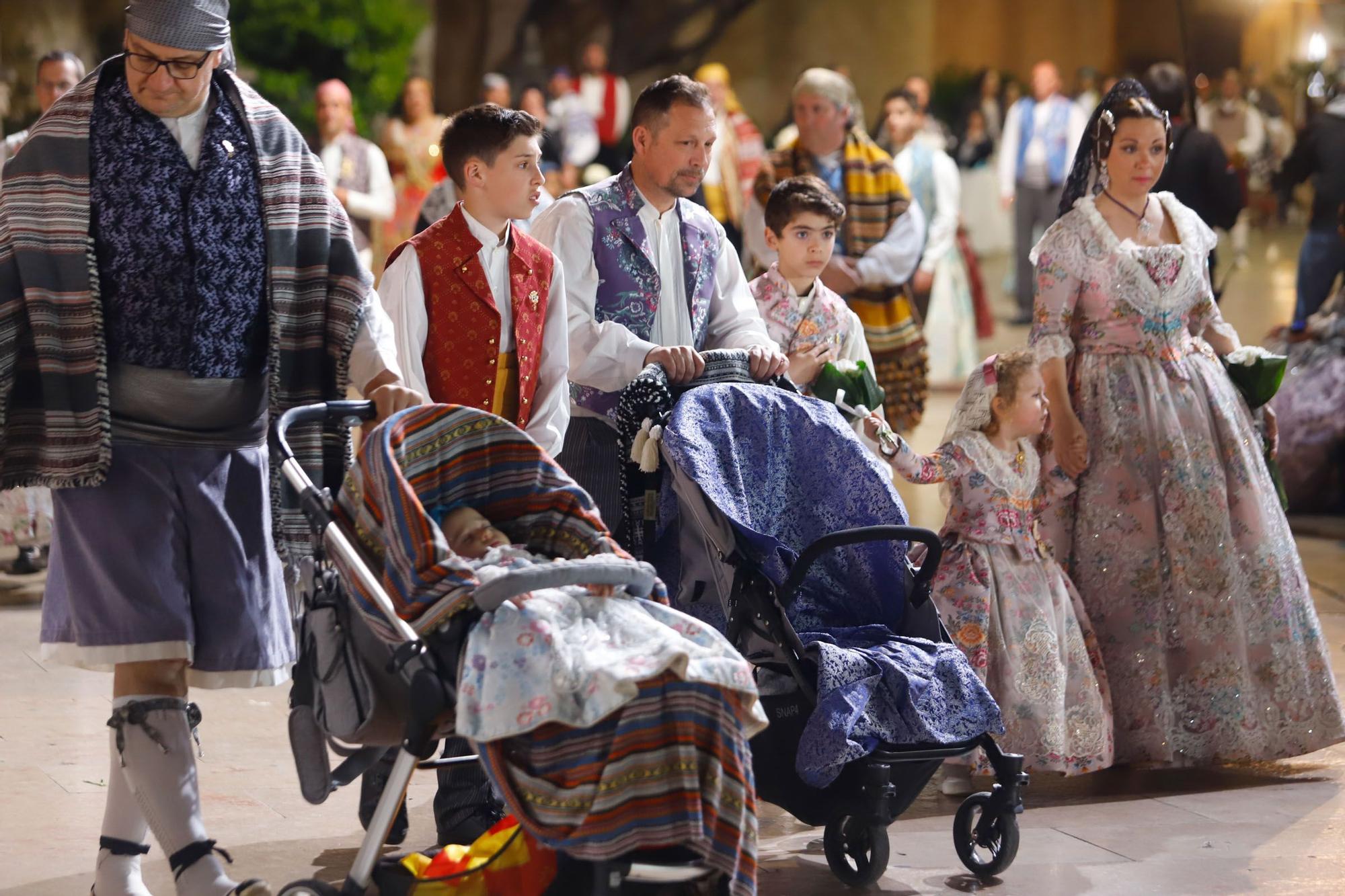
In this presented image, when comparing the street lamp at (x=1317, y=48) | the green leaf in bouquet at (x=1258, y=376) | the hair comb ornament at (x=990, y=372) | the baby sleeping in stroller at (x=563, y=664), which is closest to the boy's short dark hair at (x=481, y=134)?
the hair comb ornament at (x=990, y=372)

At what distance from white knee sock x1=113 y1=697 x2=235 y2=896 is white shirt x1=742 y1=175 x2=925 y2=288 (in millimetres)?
3730

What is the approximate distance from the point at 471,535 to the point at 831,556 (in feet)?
3.31

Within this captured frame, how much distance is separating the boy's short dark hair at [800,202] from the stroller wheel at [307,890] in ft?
8.42

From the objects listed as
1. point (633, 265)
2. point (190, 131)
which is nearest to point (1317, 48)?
point (633, 265)

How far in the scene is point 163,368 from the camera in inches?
132

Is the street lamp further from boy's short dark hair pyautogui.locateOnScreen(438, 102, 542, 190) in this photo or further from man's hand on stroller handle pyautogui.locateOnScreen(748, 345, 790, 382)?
boy's short dark hair pyautogui.locateOnScreen(438, 102, 542, 190)

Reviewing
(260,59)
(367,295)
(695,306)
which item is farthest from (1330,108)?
(260,59)

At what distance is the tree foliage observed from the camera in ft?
51.5

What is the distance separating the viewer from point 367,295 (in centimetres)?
355

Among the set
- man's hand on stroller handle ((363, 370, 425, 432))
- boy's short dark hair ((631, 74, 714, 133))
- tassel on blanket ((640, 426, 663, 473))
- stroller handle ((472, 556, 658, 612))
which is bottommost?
stroller handle ((472, 556, 658, 612))

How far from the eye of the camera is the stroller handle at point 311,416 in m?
3.27

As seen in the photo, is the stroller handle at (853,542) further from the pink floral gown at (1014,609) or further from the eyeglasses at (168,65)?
the eyeglasses at (168,65)

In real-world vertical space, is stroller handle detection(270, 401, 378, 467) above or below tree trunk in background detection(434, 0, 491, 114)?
below

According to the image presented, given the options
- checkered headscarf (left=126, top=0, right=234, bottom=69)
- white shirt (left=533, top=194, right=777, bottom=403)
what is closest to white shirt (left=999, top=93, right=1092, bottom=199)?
white shirt (left=533, top=194, right=777, bottom=403)
